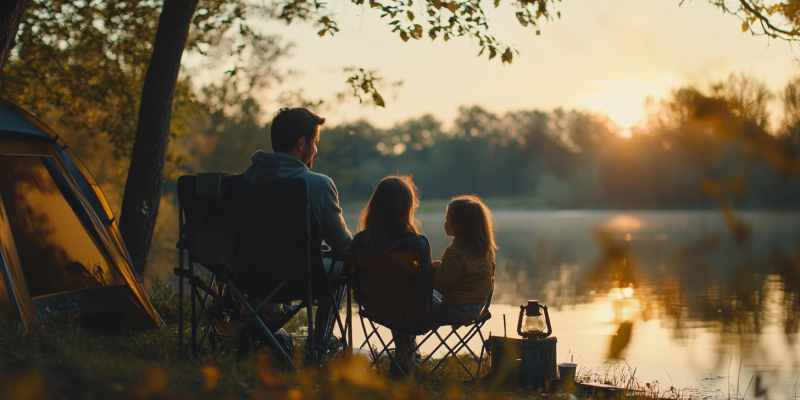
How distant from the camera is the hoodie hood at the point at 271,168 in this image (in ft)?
9.27

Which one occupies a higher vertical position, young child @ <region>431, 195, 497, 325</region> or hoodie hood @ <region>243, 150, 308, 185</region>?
hoodie hood @ <region>243, 150, 308, 185</region>

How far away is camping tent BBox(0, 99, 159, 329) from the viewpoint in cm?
392

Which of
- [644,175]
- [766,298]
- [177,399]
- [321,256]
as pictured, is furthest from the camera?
[766,298]

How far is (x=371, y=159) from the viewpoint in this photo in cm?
5488

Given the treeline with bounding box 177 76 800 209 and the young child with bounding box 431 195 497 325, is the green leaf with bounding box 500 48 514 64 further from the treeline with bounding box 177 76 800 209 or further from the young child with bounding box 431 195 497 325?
the young child with bounding box 431 195 497 325

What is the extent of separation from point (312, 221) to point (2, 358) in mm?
1282

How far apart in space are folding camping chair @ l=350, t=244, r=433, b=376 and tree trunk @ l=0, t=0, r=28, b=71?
2.40 metres

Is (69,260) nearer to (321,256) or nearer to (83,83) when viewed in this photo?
(321,256)

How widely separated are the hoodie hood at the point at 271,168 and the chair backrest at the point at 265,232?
3 cm

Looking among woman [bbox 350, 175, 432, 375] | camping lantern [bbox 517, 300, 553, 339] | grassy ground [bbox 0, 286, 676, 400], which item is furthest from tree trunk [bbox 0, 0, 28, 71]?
camping lantern [bbox 517, 300, 553, 339]

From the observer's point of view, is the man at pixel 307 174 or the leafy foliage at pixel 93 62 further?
the leafy foliage at pixel 93 62

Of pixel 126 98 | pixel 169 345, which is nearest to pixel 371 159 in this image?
pixel 126 98

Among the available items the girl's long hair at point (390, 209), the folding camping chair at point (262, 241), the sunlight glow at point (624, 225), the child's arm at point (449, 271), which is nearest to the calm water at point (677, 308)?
the child's arm at point (449, 271)

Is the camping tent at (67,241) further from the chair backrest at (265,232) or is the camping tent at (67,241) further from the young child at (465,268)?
the young child at (465,268)
